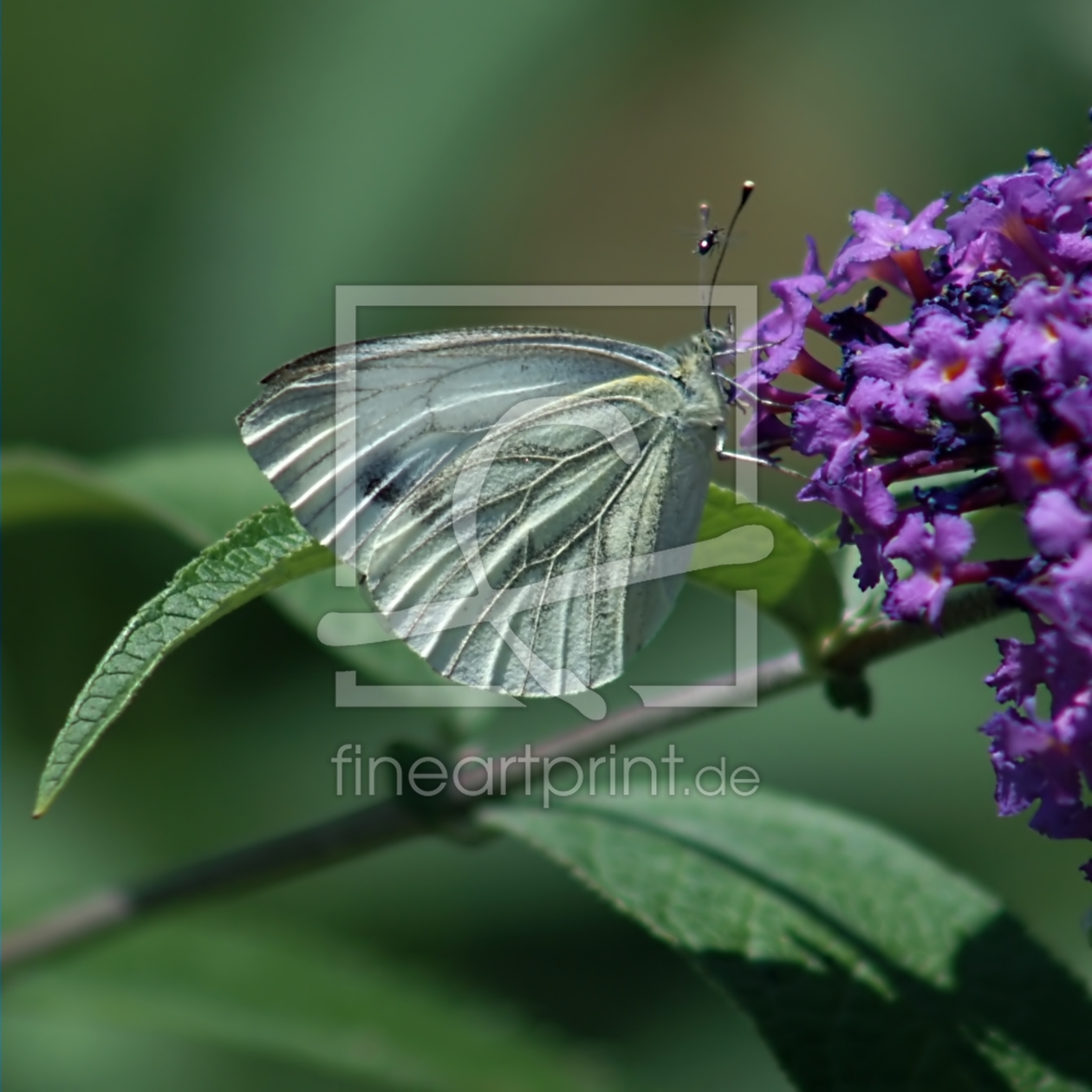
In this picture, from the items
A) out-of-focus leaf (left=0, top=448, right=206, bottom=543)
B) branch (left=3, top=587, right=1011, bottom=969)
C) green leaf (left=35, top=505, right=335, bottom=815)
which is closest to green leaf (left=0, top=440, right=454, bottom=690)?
out-of-focus leaf (left=0, top=448, right=206, bottom=543)

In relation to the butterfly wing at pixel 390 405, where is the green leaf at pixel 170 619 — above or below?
below

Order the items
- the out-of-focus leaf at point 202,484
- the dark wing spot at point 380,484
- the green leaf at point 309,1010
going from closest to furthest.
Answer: the dark wing spot at point 380,484
the out-of-focus leaf at point 202,484
the green leaf at point 309,1010

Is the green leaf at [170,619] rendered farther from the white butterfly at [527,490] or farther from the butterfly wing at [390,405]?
the white butterfly at [527,490]

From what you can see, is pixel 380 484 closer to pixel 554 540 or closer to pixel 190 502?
pixel 554 540

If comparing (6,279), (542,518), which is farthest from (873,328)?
(6,279)

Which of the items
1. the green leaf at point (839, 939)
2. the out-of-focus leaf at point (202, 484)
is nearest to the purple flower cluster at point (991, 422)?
the green leaf at point (839, 939)

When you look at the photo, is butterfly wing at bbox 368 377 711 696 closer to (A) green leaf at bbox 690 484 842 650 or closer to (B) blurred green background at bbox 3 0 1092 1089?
(A) green leaf at bbox 690 484 842 650
